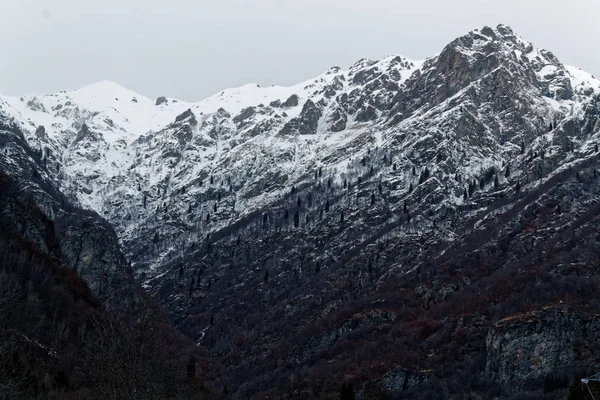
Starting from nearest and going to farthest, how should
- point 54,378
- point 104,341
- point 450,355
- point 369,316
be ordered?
point 104,341
point 54,378
point 450,355
point 369,316

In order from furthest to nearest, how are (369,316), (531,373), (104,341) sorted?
1. (369,316)
2. (531,373)
3. (104,341)

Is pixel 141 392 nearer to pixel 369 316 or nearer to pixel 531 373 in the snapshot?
pixel 531 373

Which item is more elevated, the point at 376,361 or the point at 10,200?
the point at 10,200

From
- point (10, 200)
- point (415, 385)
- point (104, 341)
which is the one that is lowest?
point (415, 385)

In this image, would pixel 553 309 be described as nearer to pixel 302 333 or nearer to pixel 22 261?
pixel 302 333

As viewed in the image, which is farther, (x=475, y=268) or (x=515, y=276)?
(x=475, y=268)

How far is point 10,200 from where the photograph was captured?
171625 millimetres

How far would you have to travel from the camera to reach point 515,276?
17800cm

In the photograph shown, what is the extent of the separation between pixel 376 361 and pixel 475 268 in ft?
164

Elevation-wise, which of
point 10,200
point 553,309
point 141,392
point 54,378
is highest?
point 10,200

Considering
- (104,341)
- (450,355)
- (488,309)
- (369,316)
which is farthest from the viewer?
(369,316)

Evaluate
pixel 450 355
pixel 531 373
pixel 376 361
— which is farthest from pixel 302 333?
pixel 531 373

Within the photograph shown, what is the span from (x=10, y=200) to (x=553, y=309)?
5353 inches

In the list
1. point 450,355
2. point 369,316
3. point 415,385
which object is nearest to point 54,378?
point 415,385
